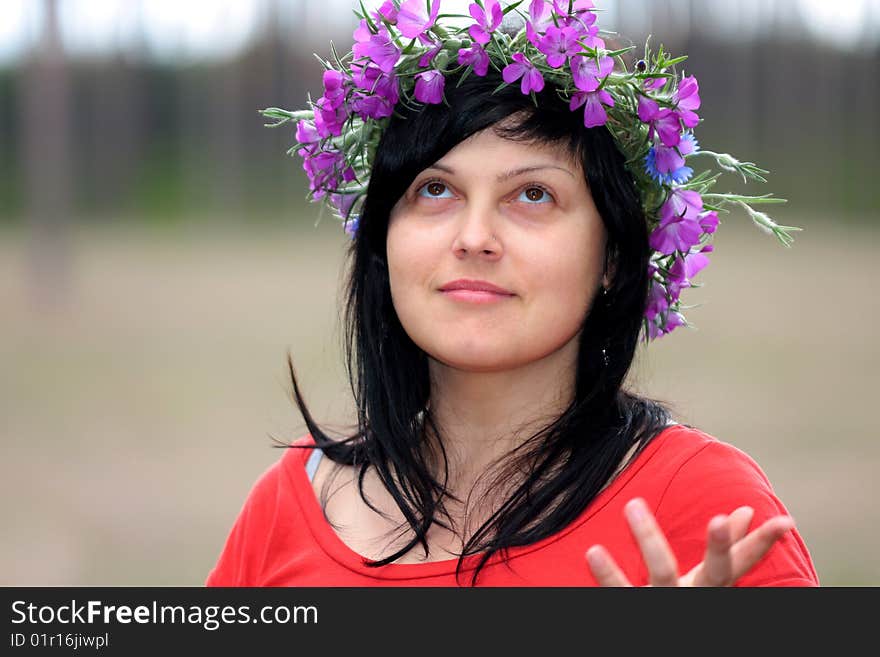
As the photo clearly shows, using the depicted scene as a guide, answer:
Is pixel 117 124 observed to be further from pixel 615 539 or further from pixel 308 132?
pixel 615 539

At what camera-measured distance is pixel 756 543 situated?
1.91m

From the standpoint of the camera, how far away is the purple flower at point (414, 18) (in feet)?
8.81

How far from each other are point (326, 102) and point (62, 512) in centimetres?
659

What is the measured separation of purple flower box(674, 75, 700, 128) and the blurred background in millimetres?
264

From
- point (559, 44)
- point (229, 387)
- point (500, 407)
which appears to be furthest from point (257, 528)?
point (229, 387)

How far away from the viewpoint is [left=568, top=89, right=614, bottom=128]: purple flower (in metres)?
2.59

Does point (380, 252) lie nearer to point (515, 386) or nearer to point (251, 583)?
point (515, 386)

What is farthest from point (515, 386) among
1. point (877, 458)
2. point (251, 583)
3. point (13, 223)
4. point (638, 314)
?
point (13, 223)

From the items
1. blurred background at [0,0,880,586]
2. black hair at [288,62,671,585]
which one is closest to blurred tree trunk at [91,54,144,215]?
blurred background at [0,0,880,586]

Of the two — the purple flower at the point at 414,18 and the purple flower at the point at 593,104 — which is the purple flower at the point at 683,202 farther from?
the purple flower at the point at 414,18

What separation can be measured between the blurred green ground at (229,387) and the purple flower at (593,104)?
2.15 ft

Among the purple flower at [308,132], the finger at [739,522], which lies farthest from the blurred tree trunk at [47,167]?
the finger at [739,522]

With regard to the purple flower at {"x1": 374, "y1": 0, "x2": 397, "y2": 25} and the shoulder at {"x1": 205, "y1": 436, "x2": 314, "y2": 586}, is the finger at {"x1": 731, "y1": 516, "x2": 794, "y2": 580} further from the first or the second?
the purple flower at {"x1": 374, "y1": 0, "x2": 397, "y2": 25}

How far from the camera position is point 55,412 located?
1195cm
